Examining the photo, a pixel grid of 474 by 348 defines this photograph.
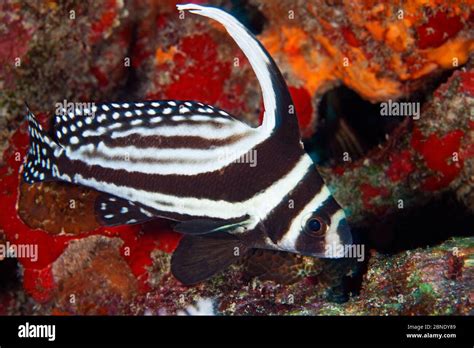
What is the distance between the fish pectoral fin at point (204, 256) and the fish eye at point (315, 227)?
56cm

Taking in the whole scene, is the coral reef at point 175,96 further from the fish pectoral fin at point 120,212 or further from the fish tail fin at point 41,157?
the fish pectoral fin at point 120,212

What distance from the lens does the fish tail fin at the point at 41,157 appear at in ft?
12.5

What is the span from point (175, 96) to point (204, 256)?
3001 millimetres

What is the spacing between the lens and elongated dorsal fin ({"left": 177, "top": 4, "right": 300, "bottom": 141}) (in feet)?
9.98

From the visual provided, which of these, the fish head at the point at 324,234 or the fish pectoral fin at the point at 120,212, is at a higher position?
the fish pectoral fin at the point at 120,212

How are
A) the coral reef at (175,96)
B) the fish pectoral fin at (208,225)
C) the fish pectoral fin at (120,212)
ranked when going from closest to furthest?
the fish pectoral fin at (208,225) → the fish pectoral fin at (120,212) → the coral reef at (175,96)

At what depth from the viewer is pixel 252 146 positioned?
3.42 metres

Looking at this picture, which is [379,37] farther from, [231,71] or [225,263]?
[225,263]

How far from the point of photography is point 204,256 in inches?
142

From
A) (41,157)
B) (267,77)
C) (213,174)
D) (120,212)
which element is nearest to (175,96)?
(41,157)

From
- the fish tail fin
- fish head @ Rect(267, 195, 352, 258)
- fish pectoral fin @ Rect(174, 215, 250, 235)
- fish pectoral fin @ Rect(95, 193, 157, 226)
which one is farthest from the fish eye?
the fish tail fin

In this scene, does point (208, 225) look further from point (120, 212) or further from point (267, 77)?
point (267, 77)

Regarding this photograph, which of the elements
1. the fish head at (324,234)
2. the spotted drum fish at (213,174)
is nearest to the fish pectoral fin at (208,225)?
the spotted drum fish at (213,174)

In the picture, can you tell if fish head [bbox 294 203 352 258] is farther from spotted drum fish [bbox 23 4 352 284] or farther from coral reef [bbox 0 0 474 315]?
coral reef [bbox 0 0 474 315]
